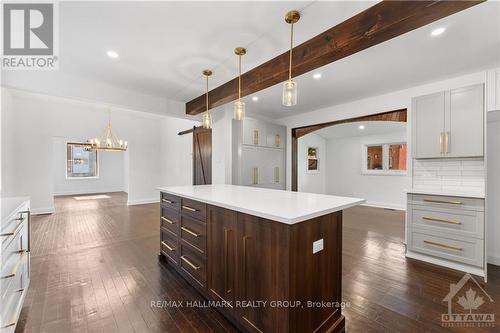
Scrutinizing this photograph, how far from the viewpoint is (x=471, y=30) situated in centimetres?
205

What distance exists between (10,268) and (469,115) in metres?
4.80

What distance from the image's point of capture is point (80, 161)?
9.62 meters

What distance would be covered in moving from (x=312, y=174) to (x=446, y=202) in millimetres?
5201

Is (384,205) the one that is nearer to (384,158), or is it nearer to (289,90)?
(384,158)

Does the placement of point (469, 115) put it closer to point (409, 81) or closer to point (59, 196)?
point (409, 81)

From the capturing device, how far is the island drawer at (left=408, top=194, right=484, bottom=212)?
2.54 meters

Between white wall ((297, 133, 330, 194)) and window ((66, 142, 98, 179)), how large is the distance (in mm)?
9010

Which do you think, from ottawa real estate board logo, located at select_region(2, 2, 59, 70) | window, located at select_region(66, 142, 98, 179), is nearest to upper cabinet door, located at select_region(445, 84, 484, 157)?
ottawa real estate board logo, located at select_region(2, 2, 59, 70)

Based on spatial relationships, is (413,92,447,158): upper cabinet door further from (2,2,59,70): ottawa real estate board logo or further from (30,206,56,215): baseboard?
(30,206,56,215): baseboard

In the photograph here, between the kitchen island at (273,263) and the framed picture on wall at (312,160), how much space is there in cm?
603

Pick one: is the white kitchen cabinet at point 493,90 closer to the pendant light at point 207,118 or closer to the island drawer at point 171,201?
the pendant light at point 207,118

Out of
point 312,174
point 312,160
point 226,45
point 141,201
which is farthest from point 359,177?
point 141,201

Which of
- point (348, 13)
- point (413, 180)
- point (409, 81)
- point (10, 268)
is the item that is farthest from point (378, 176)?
point (10, 268)

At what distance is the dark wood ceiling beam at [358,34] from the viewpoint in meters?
1.49
